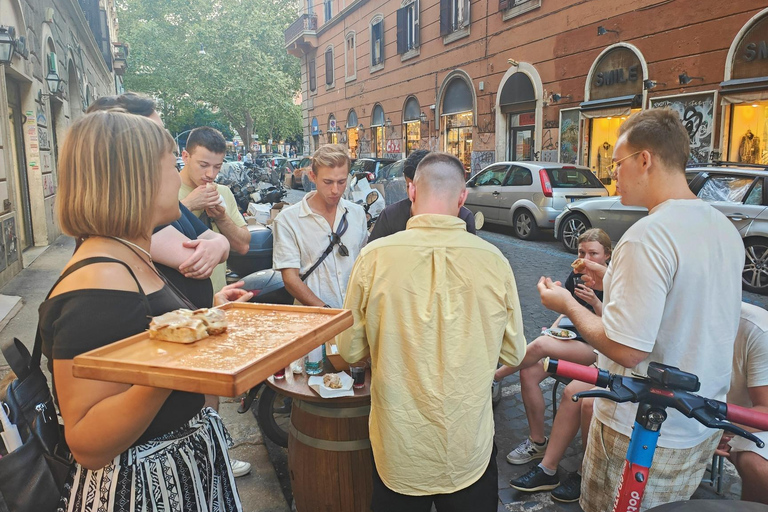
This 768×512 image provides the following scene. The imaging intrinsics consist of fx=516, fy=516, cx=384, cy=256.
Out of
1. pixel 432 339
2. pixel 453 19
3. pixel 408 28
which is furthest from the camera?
pixel 408 28

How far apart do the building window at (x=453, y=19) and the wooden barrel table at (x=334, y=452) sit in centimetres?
1769

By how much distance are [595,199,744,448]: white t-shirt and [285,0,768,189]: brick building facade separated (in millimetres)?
9770

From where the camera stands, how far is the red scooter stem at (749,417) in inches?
54.5

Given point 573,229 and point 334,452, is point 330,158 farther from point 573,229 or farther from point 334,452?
point 573,229

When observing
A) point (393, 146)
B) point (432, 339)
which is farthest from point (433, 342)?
point (393, 146)

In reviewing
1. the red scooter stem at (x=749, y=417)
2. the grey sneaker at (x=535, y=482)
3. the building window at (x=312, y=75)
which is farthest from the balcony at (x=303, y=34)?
the red scooter stem at (x=749, y=417)

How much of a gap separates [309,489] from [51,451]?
49.6 inches

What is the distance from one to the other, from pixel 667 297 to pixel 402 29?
21.8 m

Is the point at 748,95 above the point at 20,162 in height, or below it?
above

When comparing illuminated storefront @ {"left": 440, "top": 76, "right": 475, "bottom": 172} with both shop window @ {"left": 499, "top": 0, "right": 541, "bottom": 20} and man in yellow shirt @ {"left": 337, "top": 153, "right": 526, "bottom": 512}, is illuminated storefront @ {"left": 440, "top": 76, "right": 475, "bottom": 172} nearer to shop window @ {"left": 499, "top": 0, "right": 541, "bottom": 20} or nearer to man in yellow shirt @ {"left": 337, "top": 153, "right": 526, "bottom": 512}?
shop window @ {"left": 499, "top": 0, "right": 541, "bottom": 20}

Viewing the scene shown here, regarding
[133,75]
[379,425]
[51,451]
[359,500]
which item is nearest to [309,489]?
[359,500]

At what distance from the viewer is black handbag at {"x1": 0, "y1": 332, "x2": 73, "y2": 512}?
1.42 meters

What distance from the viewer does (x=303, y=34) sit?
30.4m

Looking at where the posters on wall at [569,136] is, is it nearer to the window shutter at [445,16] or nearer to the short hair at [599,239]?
the window shutter at [445,16]
